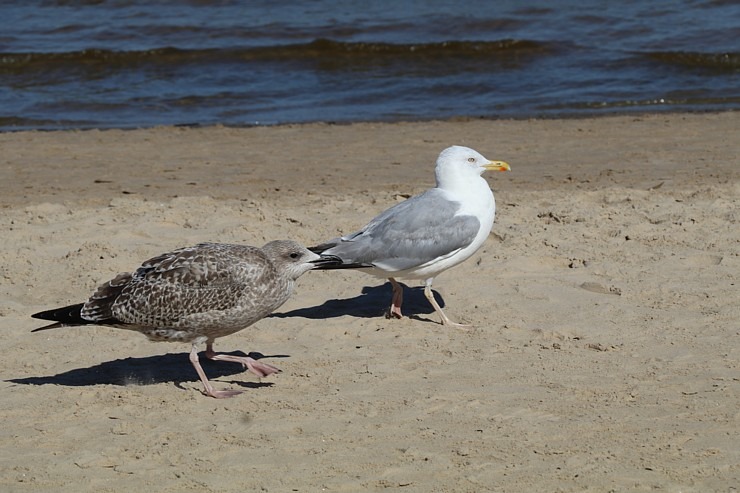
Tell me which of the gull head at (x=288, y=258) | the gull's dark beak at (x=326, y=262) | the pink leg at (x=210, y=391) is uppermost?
the gull head at (x=288, y=258)

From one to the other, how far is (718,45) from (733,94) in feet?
10.8

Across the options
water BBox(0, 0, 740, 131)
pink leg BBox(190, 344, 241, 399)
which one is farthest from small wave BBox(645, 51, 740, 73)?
pink leg BBox(190, 344, 241, 399)

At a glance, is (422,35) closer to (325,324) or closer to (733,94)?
(733,94)

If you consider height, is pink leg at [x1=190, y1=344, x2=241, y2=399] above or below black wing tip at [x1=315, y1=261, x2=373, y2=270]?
below

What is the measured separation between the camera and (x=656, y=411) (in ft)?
18.3

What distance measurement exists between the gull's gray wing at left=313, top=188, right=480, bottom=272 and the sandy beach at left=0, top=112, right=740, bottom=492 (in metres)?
0.43

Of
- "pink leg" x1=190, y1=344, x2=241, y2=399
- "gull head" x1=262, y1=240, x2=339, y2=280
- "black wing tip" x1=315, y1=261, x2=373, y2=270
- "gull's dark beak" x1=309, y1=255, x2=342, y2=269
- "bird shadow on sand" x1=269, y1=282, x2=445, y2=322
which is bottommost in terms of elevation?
"bird shadow on sand" x1=269, y1=282, x2=445, y2=322

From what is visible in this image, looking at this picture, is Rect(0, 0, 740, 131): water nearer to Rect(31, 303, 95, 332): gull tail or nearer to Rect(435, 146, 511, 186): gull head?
Rect(435, 146, 511, 186): gull head

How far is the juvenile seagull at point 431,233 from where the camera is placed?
744 cm

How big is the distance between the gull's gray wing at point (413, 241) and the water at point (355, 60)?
27.9 ft

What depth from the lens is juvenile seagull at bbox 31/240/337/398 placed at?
20.2 ft

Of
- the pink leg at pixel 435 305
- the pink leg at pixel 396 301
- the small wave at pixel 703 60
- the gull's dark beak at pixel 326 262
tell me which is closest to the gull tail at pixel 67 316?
the gull's dark beak at pixel 326 262

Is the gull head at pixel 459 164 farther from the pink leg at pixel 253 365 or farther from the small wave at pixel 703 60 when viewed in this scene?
the small wave at pixel 703 60

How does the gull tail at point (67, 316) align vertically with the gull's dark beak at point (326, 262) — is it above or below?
below
